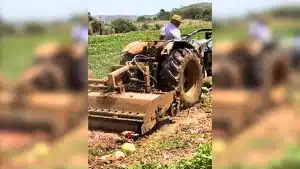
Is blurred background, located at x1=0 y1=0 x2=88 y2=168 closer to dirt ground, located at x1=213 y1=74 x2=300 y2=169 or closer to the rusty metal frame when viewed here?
dirt ground, located at x1=213 y1=74 x2=300 y2=169

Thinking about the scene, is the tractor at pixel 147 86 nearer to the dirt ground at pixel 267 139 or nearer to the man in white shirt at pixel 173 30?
the man in white shirt at pixel 173 30

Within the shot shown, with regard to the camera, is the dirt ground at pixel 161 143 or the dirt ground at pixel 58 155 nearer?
the dirt ground at pixel 58 155

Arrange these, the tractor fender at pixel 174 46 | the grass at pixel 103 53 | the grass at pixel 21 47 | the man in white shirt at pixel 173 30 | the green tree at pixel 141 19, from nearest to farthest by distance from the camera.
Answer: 1. the grass at pixel 21 47
2. the tractor fender at pixel 174 46
3. the man in white shirt at pixel 173 30
4. the grass at pixel 103 53
5. the green tree at pixel 141 19

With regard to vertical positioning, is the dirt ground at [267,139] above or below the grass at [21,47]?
below

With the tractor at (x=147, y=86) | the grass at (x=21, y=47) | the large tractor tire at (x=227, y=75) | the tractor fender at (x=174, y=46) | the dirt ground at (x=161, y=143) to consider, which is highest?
the grass at (x=21, y=47)

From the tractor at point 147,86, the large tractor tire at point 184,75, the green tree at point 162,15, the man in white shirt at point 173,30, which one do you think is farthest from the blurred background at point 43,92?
the green tree at point 162,15

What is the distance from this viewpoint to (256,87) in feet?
3.12

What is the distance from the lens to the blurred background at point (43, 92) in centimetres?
90

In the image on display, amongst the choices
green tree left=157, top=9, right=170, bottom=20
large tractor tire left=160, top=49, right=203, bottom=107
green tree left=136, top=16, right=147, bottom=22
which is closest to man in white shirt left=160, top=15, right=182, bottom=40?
large tractor tire left=160, top=49, right=203, bottom=107

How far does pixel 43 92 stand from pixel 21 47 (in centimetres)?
10

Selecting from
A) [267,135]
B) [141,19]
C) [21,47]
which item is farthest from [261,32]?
[141,19]

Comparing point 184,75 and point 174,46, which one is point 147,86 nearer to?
point 174,46

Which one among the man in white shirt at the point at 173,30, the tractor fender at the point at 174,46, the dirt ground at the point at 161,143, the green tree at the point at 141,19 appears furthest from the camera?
the green tree at the point at 141,19

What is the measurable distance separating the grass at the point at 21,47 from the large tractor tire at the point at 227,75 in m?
0.32
